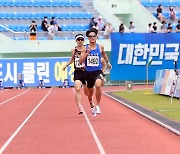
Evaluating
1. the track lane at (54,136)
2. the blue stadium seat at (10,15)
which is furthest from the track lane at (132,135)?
the blue stadium seat at (10,15)

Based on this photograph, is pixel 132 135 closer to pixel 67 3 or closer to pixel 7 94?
pixel 7 94

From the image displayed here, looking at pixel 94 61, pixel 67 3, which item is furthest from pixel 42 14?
pixel 94 61

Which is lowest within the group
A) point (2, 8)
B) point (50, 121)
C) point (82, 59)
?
point (50, 121)

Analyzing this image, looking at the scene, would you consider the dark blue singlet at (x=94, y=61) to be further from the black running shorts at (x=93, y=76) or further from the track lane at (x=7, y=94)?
the track lane at (x=7, y=94)

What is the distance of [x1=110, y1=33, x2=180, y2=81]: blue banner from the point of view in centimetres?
3769

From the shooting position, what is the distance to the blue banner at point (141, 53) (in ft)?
124

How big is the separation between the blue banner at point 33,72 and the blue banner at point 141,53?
2.93 m

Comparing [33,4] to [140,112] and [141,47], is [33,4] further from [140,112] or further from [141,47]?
[140,112]

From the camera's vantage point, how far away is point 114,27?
42.2 meters

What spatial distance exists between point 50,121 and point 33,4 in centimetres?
2859

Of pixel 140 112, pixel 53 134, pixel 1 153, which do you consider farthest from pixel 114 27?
pixel 1 153

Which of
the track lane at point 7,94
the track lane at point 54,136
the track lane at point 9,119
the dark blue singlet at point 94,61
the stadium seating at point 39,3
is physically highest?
the stadium seating at point 39,3

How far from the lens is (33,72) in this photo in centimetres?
3703

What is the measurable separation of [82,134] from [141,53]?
26.5 m
